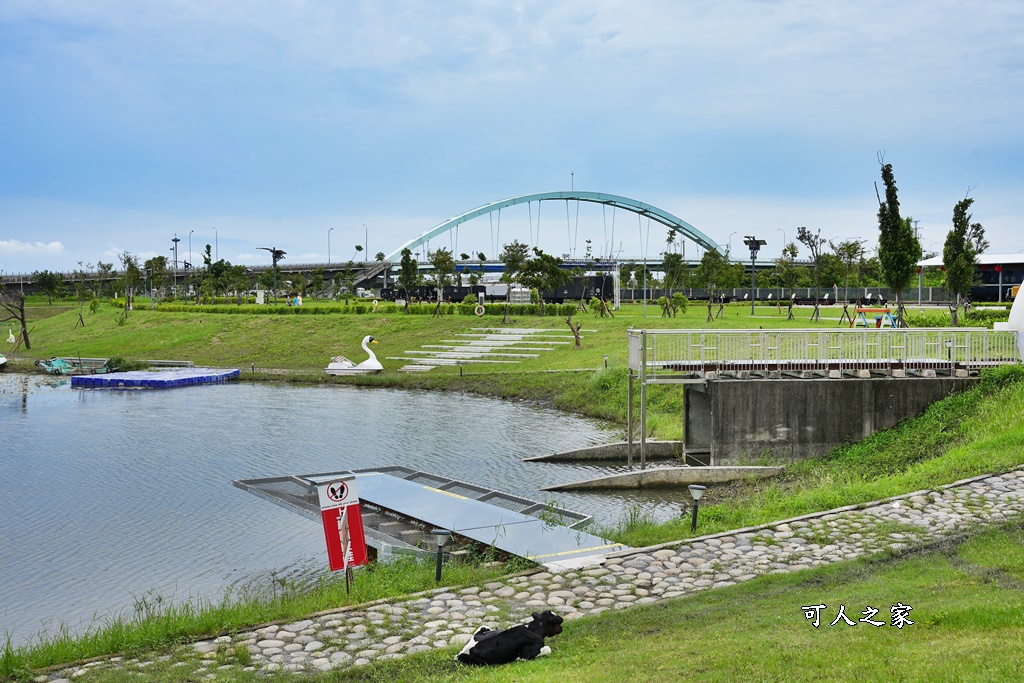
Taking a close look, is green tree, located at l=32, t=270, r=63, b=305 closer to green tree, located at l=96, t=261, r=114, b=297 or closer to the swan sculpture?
green tree, located at l=96, t=261, r=114, b=297

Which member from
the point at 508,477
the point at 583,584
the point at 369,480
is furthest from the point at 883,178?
the point at 583,584

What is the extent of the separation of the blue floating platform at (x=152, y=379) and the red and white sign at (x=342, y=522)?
3215 centimetres

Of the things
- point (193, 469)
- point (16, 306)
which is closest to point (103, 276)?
point (16, 306)

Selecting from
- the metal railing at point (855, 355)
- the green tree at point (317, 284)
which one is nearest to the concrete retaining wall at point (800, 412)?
the metal railing at point (855, 355)

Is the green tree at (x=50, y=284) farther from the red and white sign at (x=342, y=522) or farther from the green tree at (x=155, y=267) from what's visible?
the red and white sign at (x=342, y=522)

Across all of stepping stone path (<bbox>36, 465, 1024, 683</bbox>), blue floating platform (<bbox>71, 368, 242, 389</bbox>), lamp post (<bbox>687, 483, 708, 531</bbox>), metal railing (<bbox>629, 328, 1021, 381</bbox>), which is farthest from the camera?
blue floating platform (<bbox>71, 368, 242, 389</bbox>)

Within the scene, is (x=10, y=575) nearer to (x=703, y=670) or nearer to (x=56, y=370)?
(x=703, y=670)

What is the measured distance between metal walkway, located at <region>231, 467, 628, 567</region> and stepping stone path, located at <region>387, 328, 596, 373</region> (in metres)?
24.1

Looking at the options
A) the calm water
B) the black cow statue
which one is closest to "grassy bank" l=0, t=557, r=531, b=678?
the calm water

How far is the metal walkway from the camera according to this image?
12.3 m

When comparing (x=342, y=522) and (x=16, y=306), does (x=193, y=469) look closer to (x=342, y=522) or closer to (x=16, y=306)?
(x=342, y=522)

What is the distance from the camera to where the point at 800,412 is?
1936cm

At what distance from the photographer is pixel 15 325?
225 feet

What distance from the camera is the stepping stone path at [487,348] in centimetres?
4278
